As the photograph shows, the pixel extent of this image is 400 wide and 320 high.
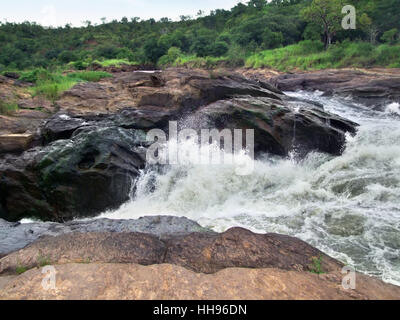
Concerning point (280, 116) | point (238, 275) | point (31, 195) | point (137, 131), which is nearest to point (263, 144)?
point (280, 116)

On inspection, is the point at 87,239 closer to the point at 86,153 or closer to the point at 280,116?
the point at 86,153

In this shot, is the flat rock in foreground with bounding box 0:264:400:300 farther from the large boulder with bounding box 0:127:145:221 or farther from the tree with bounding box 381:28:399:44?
the tree with bounding box 381:28:399:44

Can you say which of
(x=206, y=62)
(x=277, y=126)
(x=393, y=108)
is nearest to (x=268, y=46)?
(x=206, y=62)

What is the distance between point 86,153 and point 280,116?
518 centimetres

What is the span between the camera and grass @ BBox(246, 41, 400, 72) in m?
19.1

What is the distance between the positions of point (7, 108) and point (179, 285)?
8.81 meters

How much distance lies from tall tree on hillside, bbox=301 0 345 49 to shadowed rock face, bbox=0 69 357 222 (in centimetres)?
2181

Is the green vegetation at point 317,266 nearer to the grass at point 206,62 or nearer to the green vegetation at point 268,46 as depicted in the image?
the green vegetation at point 268,46

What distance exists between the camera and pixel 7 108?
26.8ft

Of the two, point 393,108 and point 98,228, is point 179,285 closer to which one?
point 98,228

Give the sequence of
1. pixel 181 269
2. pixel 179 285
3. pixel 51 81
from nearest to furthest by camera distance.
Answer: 1. pixel 179 285
2. pixel 181 269
3. pixel 51 81

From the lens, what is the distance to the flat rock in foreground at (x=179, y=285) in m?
2.06

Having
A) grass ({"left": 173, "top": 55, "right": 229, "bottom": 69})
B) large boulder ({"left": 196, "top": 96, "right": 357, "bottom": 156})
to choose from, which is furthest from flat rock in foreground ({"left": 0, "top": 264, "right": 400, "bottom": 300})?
grass ({"left": 173, "top": 55, "right": 229, "bottom": 69})

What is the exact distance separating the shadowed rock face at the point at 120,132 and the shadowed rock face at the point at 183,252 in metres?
2.67
